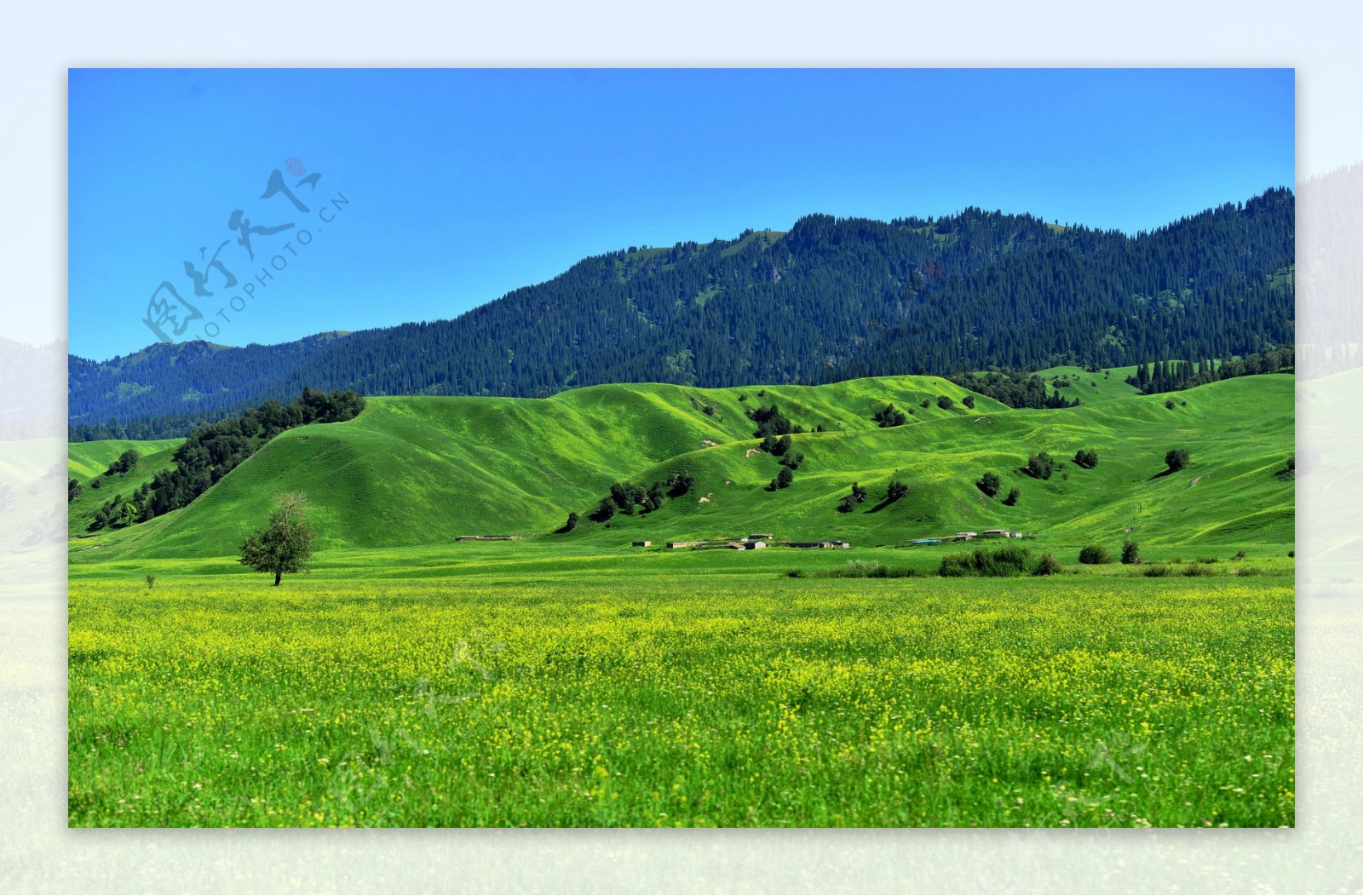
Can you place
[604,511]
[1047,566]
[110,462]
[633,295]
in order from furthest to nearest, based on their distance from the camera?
[633,295], [604,511], [1047,566], [110,462]

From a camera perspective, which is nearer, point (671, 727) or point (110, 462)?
point (671, 727)

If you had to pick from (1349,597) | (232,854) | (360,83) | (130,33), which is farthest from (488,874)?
(1349,597)

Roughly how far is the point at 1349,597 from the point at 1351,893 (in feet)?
28.2

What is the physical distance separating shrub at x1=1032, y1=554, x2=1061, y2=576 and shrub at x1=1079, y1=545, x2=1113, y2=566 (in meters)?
6.66

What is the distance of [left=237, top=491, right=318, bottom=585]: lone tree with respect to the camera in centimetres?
4644

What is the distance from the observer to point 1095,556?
62.1 m

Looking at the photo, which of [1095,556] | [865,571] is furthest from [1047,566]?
[865,571]

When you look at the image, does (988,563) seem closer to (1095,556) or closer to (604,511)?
(1095,556)

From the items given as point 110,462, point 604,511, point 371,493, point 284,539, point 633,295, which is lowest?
point 604,511

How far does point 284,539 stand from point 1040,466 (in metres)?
93.6

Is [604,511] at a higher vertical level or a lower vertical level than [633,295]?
lower

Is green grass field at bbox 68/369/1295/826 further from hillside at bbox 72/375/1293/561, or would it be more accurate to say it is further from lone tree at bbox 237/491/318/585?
hillside at bbox 72/375/1293/561

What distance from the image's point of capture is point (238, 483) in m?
55.4

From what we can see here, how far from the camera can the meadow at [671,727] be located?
1225 cm
